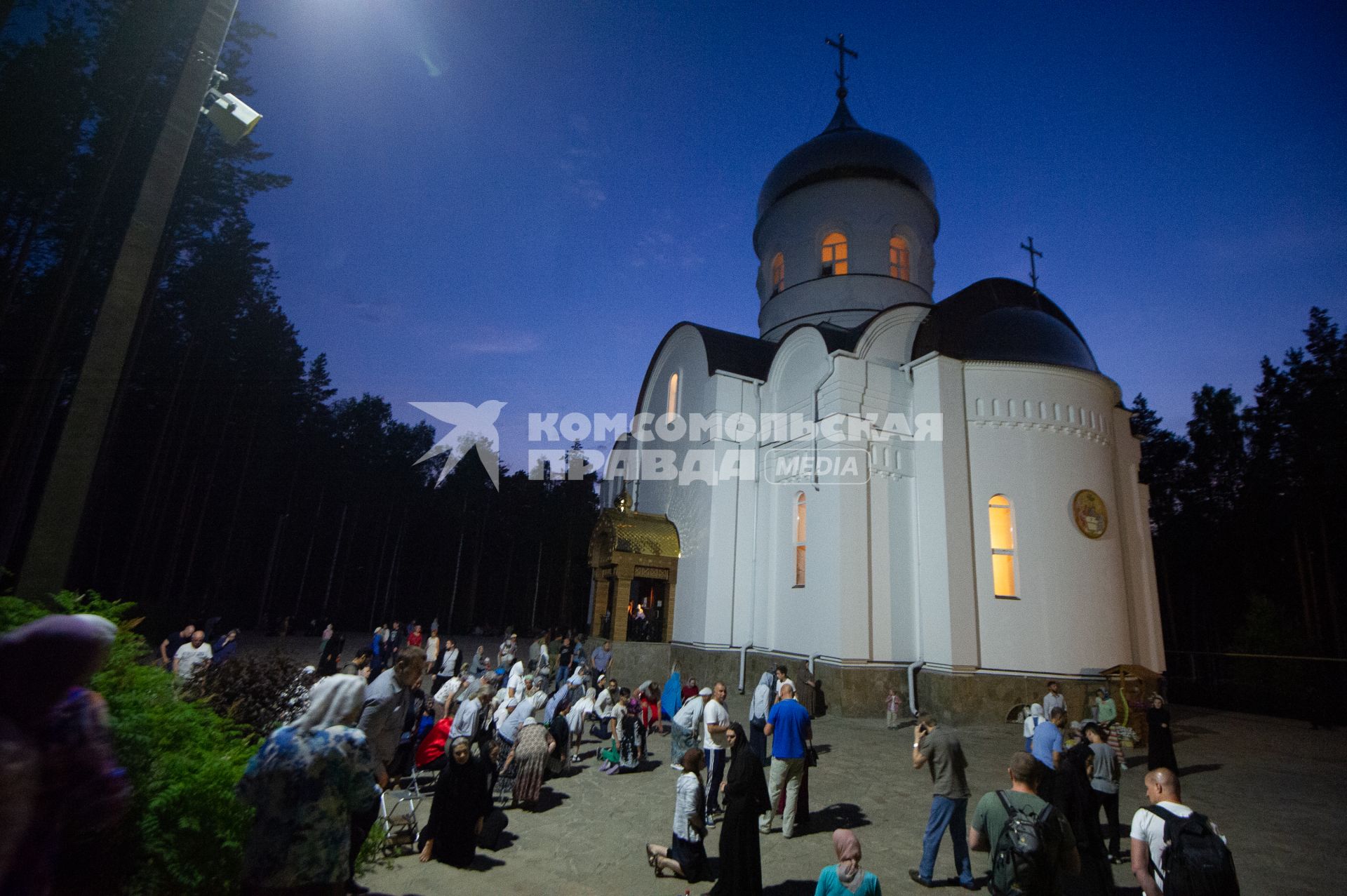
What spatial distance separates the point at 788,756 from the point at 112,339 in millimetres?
6472

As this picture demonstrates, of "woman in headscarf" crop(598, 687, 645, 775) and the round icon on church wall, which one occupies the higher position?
the round icon on church wall

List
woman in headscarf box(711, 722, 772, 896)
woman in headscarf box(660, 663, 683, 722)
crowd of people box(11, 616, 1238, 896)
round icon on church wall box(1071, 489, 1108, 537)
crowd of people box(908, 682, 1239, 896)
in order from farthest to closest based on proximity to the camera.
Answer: round icon on church wall box(1071, 489, 1108, 537) < woman in headscarf box(660, 663, 683, 722) < woman in headscarf box(711, 722, 772, 896) < crowd of people box(908, 682, 1239, 896) < crowd of people box(11, 616, 1238, 896)

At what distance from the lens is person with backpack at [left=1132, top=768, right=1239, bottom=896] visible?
9.66 feet

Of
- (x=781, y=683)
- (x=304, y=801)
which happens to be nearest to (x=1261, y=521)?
(x=781, y=683)

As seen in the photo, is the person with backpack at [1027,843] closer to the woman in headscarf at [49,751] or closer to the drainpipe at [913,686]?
the woman in headscarf at [49,751]

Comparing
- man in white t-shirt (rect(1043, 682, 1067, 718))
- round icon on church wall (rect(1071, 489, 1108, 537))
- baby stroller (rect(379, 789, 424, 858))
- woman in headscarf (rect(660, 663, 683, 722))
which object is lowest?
baby stroller (rect(379, 789, 424, 858))

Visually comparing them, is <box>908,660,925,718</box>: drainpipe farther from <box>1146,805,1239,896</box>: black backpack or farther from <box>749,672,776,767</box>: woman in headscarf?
<box>1146,805,1239,896</box>: black backpack

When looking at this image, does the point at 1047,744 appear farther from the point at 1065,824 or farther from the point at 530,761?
the point at 530,761

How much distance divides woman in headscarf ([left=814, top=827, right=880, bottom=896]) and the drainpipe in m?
9.46

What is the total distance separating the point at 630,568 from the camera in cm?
1747

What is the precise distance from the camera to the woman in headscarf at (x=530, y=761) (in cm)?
686

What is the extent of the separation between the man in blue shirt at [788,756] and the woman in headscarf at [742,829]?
4.01ft

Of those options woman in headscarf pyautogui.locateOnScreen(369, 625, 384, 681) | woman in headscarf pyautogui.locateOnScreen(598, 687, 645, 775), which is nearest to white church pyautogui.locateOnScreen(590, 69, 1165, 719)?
woman in headscarf pyautogui.locateOnScreen(598, 687, 645, 775)

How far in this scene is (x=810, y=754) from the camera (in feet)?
21.8
